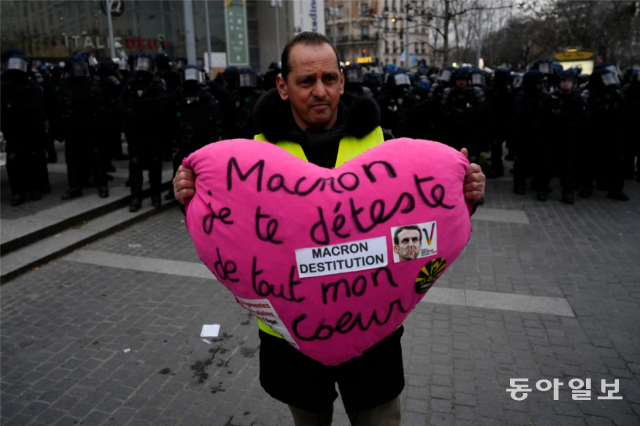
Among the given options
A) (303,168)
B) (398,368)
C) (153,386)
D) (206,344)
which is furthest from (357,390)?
(206,344)

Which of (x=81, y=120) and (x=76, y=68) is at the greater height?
(x=76, y=68)

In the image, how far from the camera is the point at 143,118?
786 cm

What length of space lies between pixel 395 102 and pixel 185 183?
7.98 meters

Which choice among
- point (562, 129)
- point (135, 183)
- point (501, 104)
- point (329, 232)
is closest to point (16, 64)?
point (135, 183)

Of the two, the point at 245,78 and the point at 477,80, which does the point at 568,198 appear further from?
the point at 245,78

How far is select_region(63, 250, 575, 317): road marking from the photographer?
4820mm

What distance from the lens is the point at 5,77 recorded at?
773 cm

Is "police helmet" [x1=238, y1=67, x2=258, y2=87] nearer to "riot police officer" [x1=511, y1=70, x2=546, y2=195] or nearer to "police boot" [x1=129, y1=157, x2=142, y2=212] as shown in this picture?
"police boot" [x1=129, y1=157, x2=142, y2=212]

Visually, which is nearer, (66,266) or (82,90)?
(66,266)

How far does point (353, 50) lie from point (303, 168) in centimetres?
8423

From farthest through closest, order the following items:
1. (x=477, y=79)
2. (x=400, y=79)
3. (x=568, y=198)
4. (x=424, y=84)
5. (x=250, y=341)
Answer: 1. (x=424, y=84)
2. (x=400, y=79)
3. (x=477, y=79)
4. (x=568, y=198)
5. (x=250, y=341)

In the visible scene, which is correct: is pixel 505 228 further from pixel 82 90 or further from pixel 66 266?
pixel 82 90

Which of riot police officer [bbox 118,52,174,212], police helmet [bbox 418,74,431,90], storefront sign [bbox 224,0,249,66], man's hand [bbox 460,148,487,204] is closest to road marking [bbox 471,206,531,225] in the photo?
police helmet [bbox 418,74,431,90]

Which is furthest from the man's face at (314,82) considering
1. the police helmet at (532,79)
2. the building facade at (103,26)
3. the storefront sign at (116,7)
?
the storefront sign at (116,7)
